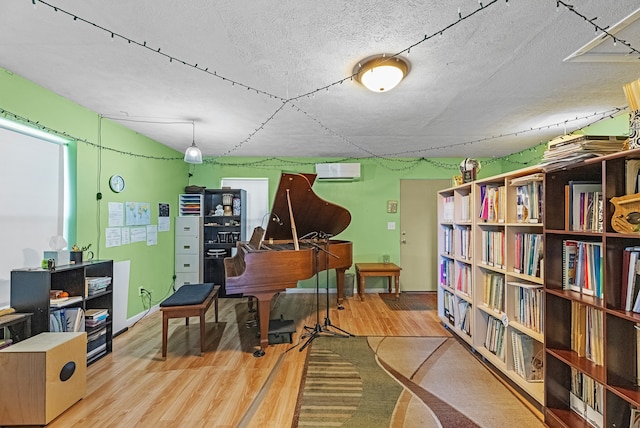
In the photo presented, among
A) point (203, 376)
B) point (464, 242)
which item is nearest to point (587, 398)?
point (464, 242)

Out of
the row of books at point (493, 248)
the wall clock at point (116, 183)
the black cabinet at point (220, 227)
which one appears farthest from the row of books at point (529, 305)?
the wall clock at point (116, 183)

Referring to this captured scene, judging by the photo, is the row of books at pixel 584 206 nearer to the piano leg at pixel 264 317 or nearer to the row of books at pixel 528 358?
the row of books at pixel 528 358

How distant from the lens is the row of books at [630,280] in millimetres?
1362

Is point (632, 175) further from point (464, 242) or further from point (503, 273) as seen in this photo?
point (464, 242)

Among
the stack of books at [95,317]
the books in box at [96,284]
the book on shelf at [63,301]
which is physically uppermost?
the books in box at [96,284]

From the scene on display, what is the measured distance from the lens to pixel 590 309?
1646 millimetres

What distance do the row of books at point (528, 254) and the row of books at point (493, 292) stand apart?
247 millimetres

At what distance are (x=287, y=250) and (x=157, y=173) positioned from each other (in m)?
2.47

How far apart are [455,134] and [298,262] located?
2637mm

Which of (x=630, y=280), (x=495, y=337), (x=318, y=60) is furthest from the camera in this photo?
(x=495, y=337)

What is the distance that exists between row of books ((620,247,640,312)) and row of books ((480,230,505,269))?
0.97 meters

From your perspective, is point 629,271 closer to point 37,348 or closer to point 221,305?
point 37,348

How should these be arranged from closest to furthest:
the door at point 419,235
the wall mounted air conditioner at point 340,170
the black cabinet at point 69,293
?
the black cabinet at point 69,293
the wall mounted air conditioner at point 340,170
the door at point 419,235

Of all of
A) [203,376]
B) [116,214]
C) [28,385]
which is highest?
[116,214]
